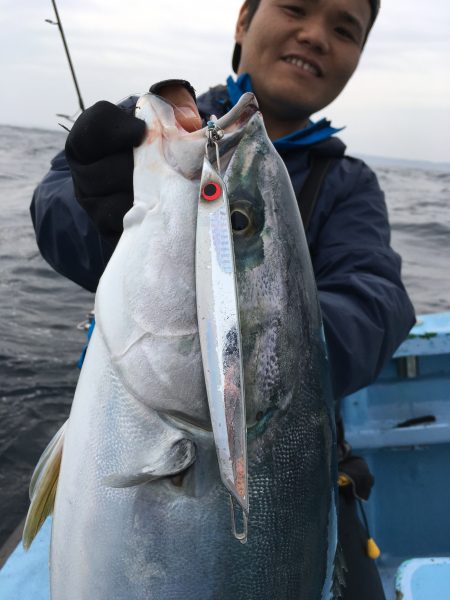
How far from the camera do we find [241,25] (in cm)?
254

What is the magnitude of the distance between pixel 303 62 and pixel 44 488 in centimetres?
181

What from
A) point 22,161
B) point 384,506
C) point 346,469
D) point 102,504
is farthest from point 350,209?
point 22,161

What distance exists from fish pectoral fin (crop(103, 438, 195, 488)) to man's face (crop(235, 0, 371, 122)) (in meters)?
1.67

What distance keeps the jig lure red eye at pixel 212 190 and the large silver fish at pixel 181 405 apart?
0.01m

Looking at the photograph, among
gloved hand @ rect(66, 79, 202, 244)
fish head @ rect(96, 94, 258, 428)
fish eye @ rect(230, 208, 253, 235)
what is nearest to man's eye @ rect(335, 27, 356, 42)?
gloved hand @ rect(66, 79, 202, 244)

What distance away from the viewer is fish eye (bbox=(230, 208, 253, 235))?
114 centimetres

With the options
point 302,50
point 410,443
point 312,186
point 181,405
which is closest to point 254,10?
point 302,50

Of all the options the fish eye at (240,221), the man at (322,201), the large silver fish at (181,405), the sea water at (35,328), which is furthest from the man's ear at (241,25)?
the sea water at (35,328)

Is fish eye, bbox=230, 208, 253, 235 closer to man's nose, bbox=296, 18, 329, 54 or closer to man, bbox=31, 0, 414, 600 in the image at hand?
man, bbox=31, 0, 414, 600

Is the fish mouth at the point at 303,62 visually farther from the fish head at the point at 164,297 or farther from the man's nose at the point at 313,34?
the fish head at the point at 164,297

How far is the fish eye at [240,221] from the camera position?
114 cm

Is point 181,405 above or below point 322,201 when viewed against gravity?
below

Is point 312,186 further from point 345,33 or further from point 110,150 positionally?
point 110,150

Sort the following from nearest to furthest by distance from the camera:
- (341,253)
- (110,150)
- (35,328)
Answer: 1. (110,150)
2. (341,253)
3. (35,328)
